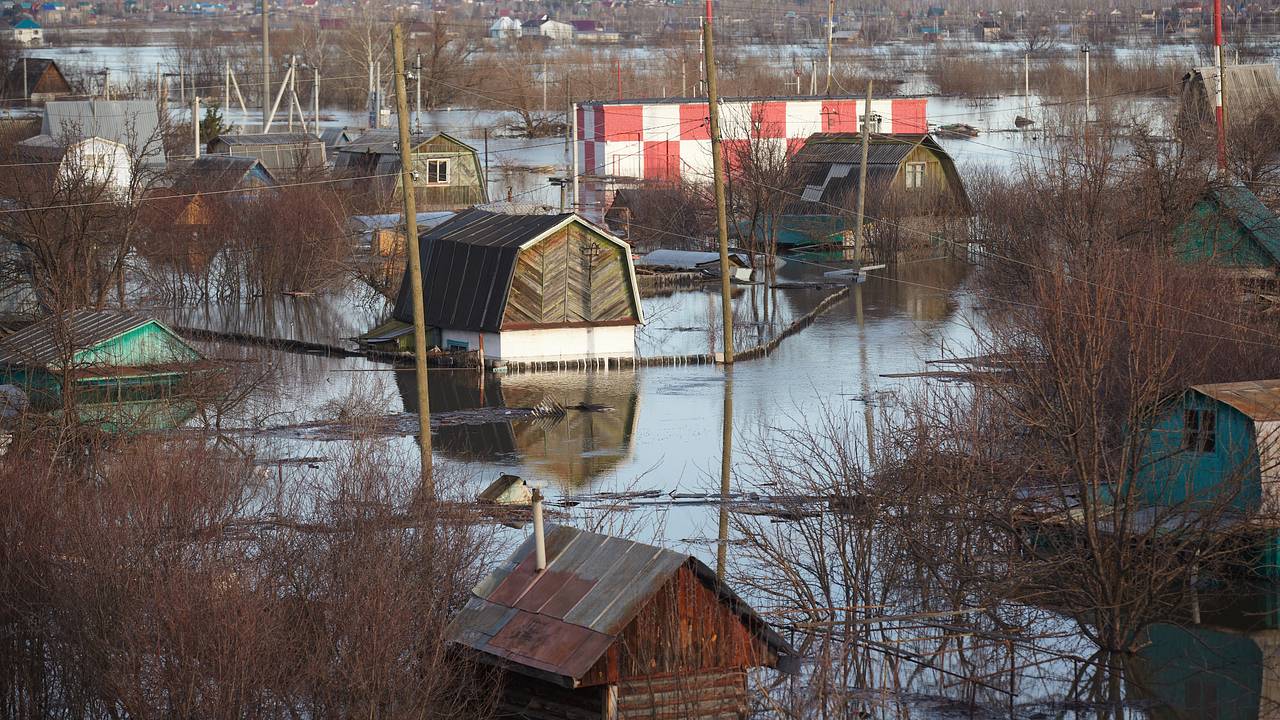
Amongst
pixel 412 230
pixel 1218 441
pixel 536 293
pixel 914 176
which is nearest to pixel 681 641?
pixel 1218 441

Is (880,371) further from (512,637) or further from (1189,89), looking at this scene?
(1189,89)

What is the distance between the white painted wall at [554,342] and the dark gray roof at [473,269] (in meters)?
0.30

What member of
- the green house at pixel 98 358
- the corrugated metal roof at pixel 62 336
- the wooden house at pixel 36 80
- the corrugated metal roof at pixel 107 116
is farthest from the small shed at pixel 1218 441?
the wooden house at pixel 36 80

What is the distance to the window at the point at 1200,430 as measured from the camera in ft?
55.3

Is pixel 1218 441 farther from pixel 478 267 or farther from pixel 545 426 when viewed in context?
pixel 478 267

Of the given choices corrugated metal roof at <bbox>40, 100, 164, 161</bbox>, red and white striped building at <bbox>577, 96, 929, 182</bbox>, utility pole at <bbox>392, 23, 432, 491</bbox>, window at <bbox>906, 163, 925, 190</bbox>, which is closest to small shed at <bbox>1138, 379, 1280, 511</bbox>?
utility pole at <bbox>392, 23, 432, 491</bbox>

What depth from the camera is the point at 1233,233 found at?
92.7ft

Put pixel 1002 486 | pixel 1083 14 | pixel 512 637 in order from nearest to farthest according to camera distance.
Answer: pixel 512 637, pixel 1002 486, pixel 1083 14

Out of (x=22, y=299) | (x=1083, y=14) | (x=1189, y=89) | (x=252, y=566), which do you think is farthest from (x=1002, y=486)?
(x=1083, y=14)

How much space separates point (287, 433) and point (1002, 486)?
1207 cm

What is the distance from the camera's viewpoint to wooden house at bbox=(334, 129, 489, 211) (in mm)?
49969

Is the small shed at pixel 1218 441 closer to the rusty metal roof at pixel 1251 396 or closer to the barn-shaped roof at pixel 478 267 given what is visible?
the rusty metal roof at pixel 1251 396

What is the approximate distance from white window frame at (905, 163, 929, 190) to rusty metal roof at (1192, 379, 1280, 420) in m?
28.6

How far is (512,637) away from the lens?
12055mm
